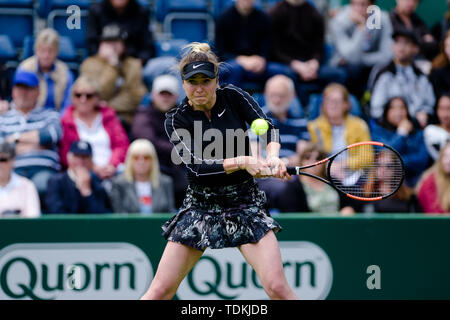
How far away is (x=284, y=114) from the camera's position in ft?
23.0

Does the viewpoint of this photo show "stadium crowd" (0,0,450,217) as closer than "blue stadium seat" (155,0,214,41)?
Yes

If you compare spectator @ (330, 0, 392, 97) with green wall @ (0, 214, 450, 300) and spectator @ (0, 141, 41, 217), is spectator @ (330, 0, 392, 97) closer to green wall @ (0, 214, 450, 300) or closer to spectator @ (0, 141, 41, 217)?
green wall @ (0, 214, 450, 300)

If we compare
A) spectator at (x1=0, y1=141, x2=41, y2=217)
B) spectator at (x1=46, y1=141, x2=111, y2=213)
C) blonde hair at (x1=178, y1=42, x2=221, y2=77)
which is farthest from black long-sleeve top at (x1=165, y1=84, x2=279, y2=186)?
spectator at (x1=0, y1=141, x2=41, y2=217)

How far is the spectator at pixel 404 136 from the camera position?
23.8ft

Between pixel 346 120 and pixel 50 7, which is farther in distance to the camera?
pixel 50 7

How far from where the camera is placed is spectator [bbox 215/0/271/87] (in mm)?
7582

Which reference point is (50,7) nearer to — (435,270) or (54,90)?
(54,90)

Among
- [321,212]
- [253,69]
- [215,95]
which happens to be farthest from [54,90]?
[215,95]

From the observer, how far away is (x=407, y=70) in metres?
7.65

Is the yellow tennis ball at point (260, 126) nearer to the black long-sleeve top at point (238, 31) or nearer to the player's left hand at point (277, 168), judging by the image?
the player's left hand at point (277, 168)

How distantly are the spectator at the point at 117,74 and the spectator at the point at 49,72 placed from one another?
230 mm

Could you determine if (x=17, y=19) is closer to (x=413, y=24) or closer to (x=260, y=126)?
(x=413, y=24)

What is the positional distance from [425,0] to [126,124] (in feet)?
12.7

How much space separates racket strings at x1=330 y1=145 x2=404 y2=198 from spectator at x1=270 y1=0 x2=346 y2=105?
1690 millimetres
